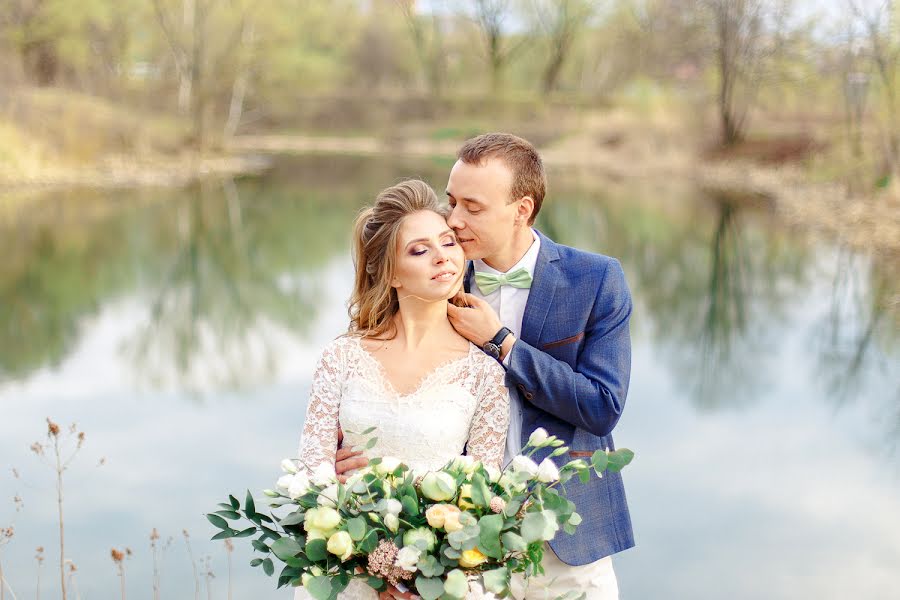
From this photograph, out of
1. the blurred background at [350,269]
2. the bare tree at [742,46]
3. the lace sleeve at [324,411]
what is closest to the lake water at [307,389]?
the blurred background at [350,269]

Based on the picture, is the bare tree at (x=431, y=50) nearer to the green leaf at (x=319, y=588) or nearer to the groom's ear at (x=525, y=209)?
the groom's ear at (x=525, y=209)

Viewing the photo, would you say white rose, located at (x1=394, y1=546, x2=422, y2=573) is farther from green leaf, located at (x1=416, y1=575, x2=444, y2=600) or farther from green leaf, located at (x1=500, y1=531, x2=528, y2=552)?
green leaf, located at (x1=500, y1=531, x2=528, y2=552)

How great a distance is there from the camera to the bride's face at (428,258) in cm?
267

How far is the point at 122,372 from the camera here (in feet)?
32.3

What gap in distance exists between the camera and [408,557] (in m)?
2.09

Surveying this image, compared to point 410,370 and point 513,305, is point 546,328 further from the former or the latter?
point 410,370

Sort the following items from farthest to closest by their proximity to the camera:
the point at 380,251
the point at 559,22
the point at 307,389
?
1. the point at 559,22
2. the point at 307,389
3. the point at 380,251

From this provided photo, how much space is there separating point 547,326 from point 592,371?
18 centimetres

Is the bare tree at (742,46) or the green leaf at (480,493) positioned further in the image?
the bare tree at (742,46)

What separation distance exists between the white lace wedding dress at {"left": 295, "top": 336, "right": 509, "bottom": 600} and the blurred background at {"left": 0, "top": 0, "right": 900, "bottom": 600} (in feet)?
3.23

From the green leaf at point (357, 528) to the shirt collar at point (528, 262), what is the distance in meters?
1.01

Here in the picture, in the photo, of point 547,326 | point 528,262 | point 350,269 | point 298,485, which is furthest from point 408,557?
point 350,269

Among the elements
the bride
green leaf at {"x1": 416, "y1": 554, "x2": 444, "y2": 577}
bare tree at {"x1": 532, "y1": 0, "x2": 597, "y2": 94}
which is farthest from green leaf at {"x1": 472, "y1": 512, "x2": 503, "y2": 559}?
bare tree at {"x1": 532, "y1": 0, "x2": 597, "y2": 94}

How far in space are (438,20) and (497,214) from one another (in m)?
47.3
